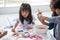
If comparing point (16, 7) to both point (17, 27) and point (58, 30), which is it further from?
point (58, 30)

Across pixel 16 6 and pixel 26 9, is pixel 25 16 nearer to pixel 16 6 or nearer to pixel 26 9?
pixel 26 9

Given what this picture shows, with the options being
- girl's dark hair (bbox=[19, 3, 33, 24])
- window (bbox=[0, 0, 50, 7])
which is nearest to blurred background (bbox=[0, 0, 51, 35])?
window (bbox=[0, 0, 50, 7])

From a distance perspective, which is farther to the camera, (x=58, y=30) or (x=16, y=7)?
(x=16, y=7)

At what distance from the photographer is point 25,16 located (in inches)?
61.8

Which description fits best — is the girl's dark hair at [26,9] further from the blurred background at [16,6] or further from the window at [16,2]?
the window at [16,2]

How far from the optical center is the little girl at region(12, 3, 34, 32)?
1.53 metres

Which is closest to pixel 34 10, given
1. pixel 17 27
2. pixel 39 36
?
pixel 17 27

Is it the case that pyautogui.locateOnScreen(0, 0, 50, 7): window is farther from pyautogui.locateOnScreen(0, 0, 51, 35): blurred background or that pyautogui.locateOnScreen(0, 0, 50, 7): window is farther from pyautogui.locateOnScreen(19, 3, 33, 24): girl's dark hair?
pyautogui.locateOnScreen(19, 3, 33, 24): girl's dark hair

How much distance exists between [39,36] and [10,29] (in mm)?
305

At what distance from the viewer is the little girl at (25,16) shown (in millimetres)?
1534

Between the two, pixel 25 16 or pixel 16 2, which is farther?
pixel 16 2

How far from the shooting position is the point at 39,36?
128 cm

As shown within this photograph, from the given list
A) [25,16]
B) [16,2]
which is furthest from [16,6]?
[25,16]

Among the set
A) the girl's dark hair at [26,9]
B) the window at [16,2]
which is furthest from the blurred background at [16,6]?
the girl's dark hair at [26,9]
